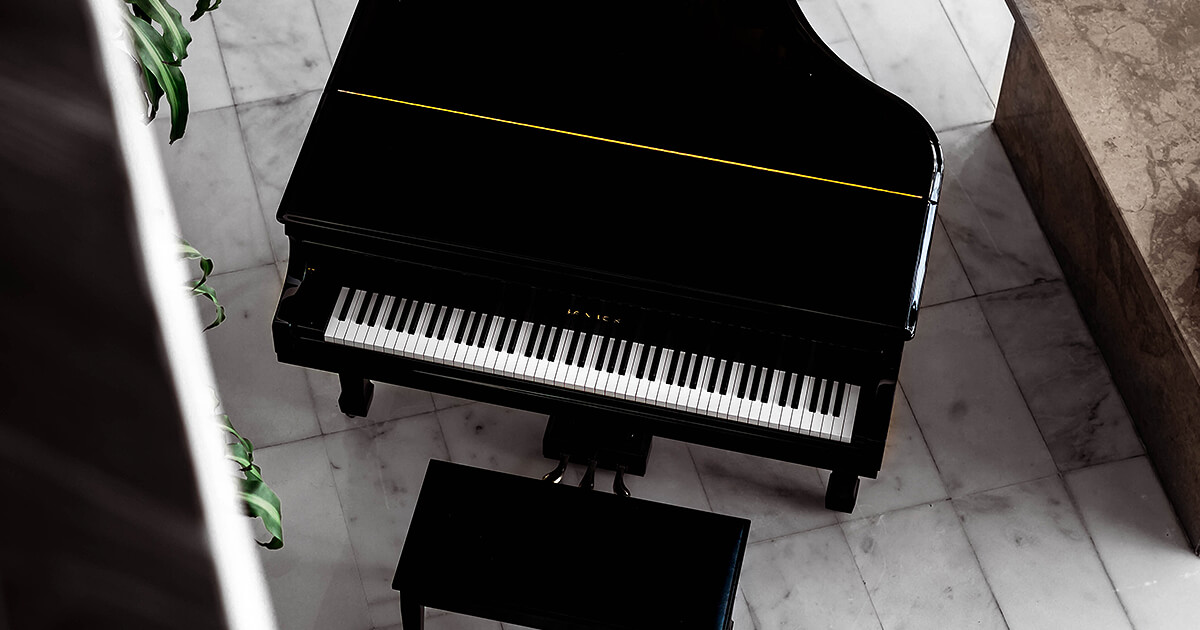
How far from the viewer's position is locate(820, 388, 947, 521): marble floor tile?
12.7ft

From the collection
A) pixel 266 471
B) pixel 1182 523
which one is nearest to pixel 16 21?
pixel 266 471

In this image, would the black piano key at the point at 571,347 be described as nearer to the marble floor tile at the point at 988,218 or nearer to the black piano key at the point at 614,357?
the black piano key at the point at 614,357

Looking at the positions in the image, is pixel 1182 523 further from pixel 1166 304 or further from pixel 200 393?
pixel 200 393

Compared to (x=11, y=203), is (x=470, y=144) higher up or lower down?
lower down

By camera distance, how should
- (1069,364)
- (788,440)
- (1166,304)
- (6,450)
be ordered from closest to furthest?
(6,450)
(788,440)
(1166,304)
(1069,364)

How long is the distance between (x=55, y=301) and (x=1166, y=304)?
3661 millimetres

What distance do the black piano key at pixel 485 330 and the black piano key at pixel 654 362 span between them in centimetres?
42

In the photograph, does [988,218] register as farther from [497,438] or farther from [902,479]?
[497,438]

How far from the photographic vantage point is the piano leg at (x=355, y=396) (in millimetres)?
3822

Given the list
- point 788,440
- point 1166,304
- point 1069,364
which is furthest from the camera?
point 1069,364

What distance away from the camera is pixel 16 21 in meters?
0.14

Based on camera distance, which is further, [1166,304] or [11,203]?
[1166,304]

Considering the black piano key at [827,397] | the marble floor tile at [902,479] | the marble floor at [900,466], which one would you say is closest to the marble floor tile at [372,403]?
the marble floor at [900,466]

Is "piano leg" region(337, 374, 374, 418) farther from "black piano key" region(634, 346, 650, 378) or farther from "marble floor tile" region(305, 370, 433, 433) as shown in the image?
"black piano key" region(634, 346, 650, 378)
